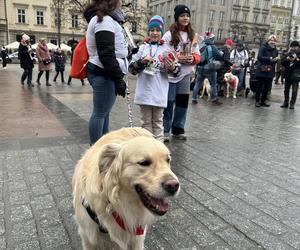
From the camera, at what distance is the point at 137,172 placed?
6.29ft

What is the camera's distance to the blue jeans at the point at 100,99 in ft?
12.6

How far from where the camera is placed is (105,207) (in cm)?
203

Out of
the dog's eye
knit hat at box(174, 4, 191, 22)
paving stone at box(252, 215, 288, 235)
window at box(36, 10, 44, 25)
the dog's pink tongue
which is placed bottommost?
paving stone at box(252, 215, 288, 235)

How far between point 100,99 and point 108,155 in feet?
6.65

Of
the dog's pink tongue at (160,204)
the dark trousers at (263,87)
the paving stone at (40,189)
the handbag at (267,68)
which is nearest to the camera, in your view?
the dog's pink tongue at (160,204)

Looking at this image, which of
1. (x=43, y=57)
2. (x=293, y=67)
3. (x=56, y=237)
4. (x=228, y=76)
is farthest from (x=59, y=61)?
(x=56, y=237)

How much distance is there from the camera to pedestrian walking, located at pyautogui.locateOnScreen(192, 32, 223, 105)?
31.7 feet

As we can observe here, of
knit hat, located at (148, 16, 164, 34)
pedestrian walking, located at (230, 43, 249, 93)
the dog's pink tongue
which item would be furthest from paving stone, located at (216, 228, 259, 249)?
pedestrian walking, located at (230, 43, 249, 93)

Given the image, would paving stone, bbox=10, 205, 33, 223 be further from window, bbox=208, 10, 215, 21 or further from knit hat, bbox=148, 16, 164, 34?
window, bbox=208, 10, 215, 21

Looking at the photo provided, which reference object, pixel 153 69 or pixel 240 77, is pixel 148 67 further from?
pixel 240 77

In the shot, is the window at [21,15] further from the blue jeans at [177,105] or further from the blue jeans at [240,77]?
the blue jeans at [177,105]

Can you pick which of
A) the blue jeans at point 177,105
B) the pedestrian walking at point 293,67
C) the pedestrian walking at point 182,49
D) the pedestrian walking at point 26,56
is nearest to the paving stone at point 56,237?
the pedestrian walking at point 182,49

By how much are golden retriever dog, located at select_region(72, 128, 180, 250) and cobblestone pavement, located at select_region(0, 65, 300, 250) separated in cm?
54

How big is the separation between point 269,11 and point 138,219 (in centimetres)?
8698
